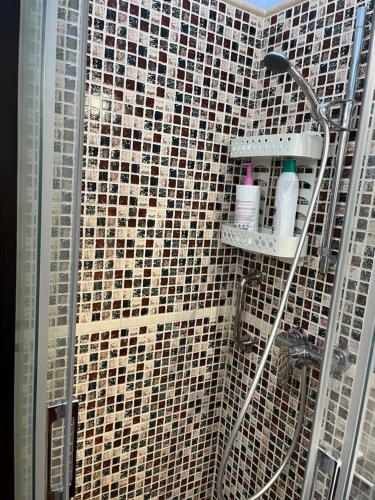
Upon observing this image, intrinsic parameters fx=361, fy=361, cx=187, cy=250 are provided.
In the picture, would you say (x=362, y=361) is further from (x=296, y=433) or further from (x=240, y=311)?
(x=240, y=311)

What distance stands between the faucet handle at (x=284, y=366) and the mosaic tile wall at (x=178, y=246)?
0.13 ft

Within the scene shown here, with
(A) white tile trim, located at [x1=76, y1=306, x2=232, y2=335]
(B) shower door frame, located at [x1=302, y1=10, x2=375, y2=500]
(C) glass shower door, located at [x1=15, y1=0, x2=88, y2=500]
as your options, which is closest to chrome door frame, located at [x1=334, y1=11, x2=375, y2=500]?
(B) shower door frame, located at [x1=302, y1=10, x2=375, y2=500]

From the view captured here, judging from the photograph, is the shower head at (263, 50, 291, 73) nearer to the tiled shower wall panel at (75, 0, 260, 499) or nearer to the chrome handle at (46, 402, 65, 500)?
the tiled shower wall panel at (75, 0, 260, 499)

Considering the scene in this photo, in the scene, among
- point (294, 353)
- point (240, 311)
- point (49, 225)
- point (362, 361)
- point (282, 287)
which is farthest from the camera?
point (240, 311)

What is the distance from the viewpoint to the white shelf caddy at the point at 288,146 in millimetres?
917

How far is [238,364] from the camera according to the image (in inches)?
49.7

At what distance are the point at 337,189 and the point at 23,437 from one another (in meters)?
0.90

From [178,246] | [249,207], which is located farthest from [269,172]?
[178,246]

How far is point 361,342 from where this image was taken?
0.63 metres

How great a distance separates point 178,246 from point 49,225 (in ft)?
2.07

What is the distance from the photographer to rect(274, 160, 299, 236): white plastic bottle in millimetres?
1000

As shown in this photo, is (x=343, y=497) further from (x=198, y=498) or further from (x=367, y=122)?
(x=198, y=498)

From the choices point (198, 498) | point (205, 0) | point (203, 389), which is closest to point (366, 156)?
point (205, 0)

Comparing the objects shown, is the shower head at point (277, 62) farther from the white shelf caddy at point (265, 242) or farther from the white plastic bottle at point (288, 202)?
the white shelf caddy at point (265, 242)
